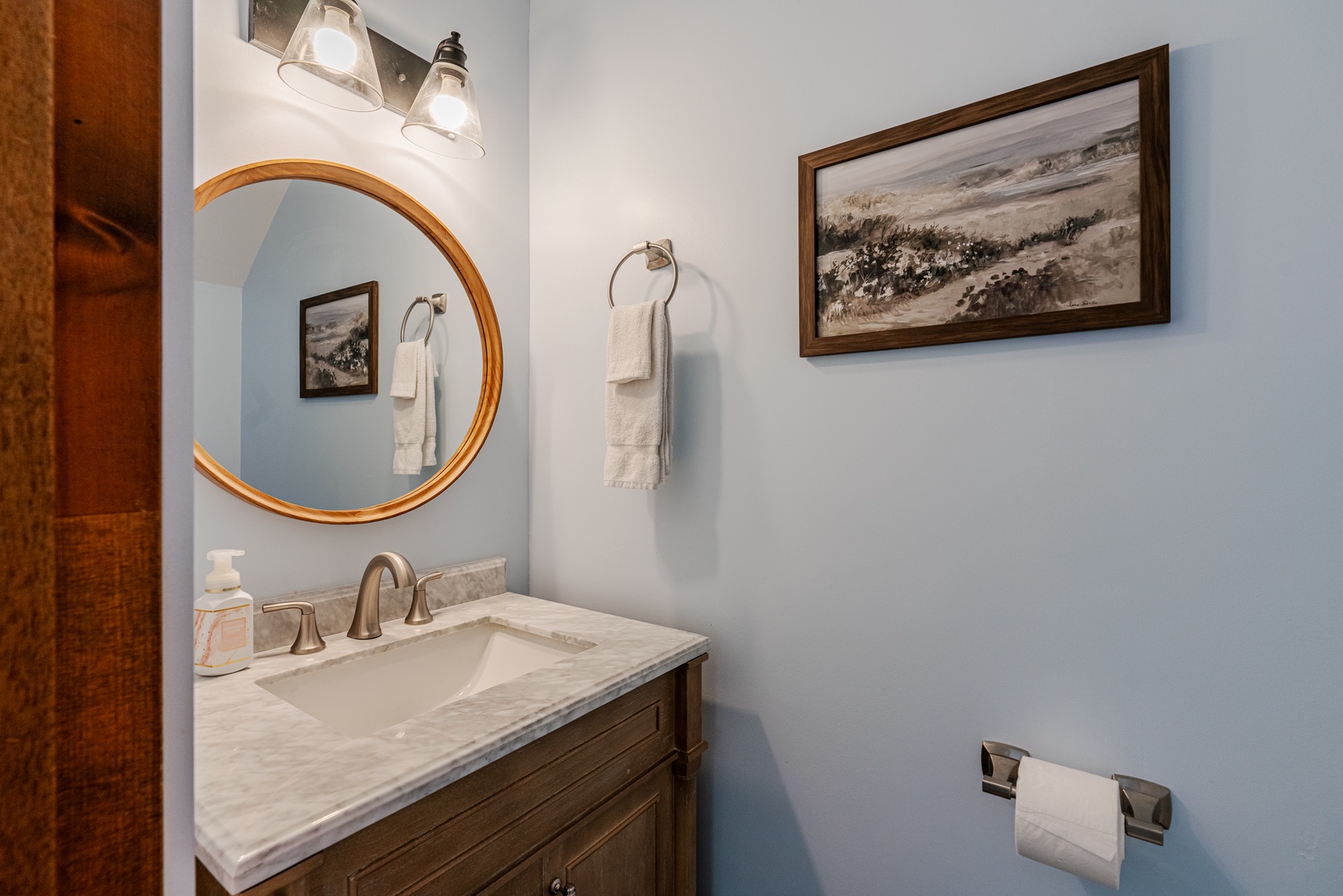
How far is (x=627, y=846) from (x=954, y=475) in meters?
0.83

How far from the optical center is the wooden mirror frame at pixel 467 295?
1.06 meters

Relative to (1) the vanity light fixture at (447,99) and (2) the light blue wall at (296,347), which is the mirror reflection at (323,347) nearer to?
(2) the light blue wall at (296,347)

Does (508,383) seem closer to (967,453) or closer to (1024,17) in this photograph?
(967,453)

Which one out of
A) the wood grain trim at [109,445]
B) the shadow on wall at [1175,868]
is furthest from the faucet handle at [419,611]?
the shadow on wall at [1175,868]

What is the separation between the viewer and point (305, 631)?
108cm

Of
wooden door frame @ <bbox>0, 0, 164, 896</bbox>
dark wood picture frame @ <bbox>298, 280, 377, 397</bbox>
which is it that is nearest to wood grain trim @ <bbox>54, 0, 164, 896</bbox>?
wooden door frame @ <bbox>0, 0, 164, 896</bbox>

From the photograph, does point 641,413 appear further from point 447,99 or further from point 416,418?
point 447,99

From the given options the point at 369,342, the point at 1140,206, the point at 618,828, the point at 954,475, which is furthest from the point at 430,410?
the point at 1140,206

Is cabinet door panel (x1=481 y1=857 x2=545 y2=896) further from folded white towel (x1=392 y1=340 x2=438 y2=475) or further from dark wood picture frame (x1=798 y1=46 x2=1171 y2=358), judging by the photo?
dark wood picture frame (x1=798 y1=46 x2=1171 y2=358)

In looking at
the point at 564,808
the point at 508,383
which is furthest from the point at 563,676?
the point at 508,383

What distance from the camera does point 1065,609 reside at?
941mm

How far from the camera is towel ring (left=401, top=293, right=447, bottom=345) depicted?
1325 mm

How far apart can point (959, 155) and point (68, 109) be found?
3.63 ft

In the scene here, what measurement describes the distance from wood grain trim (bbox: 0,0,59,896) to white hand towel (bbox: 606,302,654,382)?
1.02 m
